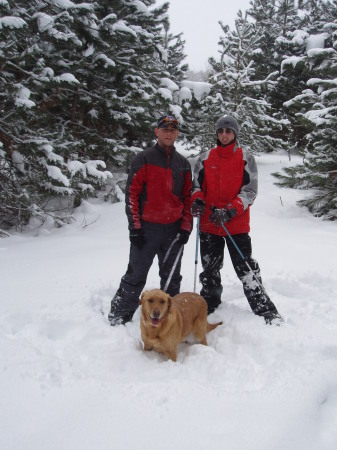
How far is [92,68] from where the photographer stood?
371 inches

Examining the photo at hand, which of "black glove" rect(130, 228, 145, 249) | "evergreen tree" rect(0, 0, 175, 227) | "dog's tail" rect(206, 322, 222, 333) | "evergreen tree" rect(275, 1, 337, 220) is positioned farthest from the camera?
"evergreen tree" rect(275, 1, 337, 220)

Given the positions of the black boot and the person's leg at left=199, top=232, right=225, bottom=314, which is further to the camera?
the person's leg at left=199, top=232, right=225, bottom=314

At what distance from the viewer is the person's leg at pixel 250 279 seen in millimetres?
4094

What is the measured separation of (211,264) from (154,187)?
1277mm

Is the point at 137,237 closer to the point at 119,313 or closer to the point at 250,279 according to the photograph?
the point at 119,313

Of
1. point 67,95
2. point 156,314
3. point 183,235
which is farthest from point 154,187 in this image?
point 67,95

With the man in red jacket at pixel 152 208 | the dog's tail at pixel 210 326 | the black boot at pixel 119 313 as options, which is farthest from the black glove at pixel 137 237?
the dog's tail at pixel 210 326

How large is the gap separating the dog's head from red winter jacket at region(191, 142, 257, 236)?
4.07ft

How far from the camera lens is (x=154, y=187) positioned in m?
3.84

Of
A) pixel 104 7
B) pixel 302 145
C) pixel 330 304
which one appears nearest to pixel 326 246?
pixel 330 304

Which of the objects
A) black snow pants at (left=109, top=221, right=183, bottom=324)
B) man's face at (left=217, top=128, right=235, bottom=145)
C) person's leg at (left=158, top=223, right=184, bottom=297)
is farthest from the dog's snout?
man's face at (left=217, top=128, right=235, bottom=145)

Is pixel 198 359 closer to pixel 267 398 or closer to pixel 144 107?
pixel 267 398

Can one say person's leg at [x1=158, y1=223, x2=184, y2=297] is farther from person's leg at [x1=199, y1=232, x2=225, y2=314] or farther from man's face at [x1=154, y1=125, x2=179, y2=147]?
man's face at [x1=154, y1=125, x2=179, y2=147]

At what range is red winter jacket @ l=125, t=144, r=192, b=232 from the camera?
12.5 feet
